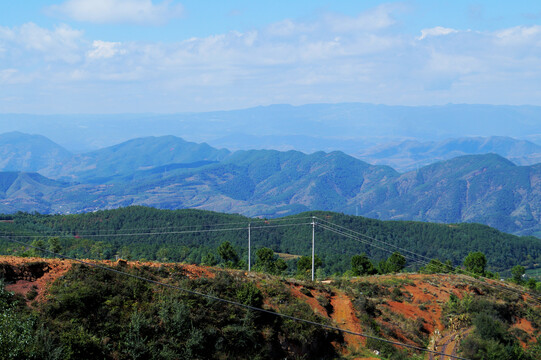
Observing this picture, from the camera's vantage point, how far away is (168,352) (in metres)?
24.1

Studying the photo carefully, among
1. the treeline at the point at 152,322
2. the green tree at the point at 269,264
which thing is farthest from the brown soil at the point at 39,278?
the green tree at the point at 269,264

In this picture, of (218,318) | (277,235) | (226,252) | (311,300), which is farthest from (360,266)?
(277,235)

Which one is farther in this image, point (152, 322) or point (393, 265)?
point (393, 265)

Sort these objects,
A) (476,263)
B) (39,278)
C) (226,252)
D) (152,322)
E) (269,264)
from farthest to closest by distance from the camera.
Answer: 1. (476,263)
2. (226,252)
3. (269,264)
4. (39,278)
5. (152,322)

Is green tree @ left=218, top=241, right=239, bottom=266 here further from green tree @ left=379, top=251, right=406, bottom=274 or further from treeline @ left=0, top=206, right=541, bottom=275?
treeline @ left=0, top=206, right=541, bottom=275

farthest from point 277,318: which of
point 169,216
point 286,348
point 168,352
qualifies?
point 169,216

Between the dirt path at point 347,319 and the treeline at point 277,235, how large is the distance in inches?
1892

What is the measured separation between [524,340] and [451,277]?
1266 cm

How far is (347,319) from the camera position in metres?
33.4

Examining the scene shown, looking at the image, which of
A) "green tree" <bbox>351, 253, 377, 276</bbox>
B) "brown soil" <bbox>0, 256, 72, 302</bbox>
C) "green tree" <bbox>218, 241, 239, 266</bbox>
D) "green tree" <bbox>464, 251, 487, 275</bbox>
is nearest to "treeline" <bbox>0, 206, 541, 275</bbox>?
"green tree" <bbox>218, 241, 239, 266</bbox>

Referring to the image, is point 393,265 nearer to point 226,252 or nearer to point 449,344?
point 226,252

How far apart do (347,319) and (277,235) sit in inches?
4462

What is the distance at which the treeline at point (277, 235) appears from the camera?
10125 cm

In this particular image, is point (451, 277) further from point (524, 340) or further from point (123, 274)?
point (123, 274)
